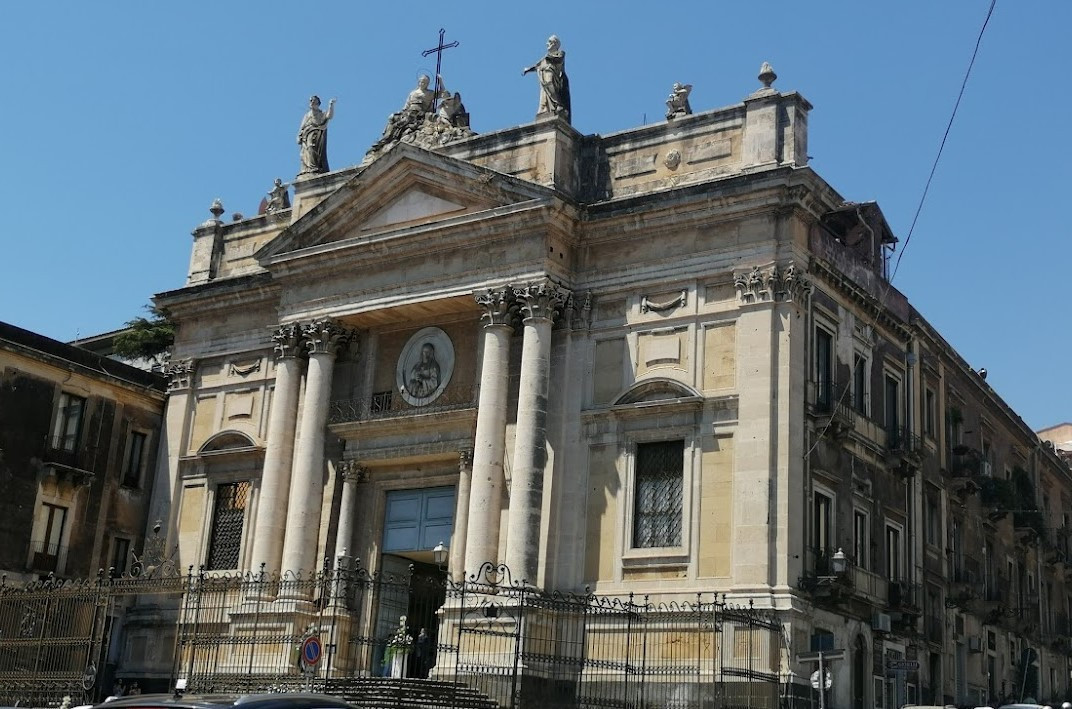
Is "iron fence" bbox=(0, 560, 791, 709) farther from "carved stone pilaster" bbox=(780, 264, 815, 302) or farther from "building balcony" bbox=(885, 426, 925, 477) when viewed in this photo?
"building balcony" bbox=(885, 426, 925, 477)

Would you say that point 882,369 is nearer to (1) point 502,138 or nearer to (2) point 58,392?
(1) point 502,138

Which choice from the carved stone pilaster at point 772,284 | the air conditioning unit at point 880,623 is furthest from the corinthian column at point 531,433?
the air conditioning unit at point 880,623

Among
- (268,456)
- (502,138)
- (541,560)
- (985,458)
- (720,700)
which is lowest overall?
(720,700)

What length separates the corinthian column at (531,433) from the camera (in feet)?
88.0

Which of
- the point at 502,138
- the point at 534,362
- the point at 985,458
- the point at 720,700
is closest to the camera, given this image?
the point at 720,700

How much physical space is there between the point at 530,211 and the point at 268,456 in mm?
8631

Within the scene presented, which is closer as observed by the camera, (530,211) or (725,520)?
(725,520)

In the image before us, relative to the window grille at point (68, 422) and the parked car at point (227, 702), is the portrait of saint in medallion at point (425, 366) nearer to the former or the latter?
the window grille at point (68, 422)

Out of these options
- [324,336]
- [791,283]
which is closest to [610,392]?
[791,283]

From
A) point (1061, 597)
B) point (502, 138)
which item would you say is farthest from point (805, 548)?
point (1061, 597)

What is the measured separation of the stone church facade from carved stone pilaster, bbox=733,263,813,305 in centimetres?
6

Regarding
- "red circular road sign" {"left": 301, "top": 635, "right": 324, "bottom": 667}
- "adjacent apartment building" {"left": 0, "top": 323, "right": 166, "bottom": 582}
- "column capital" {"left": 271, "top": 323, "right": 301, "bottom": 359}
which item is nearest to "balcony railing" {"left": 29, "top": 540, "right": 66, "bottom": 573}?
"adjacent apartment building" {"left": 0, "top": 323, "right": 166, "bottom": 582}

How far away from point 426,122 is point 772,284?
1006 centimetres

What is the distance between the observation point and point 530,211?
2830 cm
